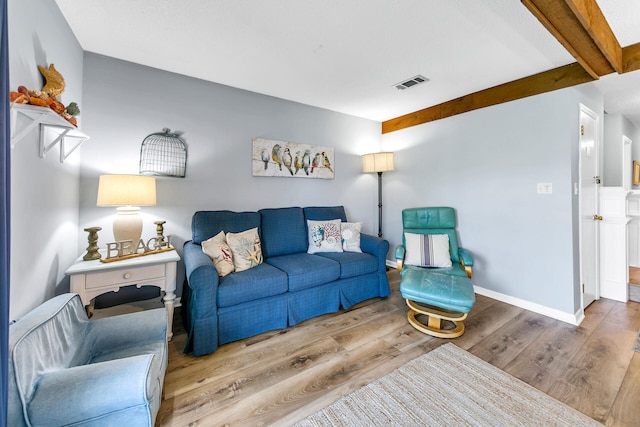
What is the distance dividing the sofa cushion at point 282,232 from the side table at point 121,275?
92cm

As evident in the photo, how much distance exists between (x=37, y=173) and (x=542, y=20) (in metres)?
3.00

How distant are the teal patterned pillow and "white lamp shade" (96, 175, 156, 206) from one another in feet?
5.15

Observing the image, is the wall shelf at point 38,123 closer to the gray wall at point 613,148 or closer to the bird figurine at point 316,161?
the bird figurine at point 316,161

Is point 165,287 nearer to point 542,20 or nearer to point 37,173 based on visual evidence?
point 37,173

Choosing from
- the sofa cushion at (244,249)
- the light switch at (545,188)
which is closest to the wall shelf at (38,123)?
the sofa cushion at (244,249)

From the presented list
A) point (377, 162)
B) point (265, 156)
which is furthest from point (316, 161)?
point (377, 162)

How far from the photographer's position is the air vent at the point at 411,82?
8.49 ft

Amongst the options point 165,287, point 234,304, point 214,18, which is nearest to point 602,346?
point 234,304

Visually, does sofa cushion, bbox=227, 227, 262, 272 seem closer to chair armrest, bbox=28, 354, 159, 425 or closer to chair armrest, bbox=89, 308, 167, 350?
chair armrest, bbox=89, 308, 167, 350

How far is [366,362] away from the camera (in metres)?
1.76

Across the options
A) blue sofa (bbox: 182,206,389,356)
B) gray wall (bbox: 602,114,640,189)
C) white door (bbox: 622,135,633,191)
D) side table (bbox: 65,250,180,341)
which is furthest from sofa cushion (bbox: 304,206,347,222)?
white door (bbox: 622,135,633,191)

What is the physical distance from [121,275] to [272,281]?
104 centimetres

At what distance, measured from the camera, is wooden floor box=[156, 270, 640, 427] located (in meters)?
1.39

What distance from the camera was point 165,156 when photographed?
2.43 meters
